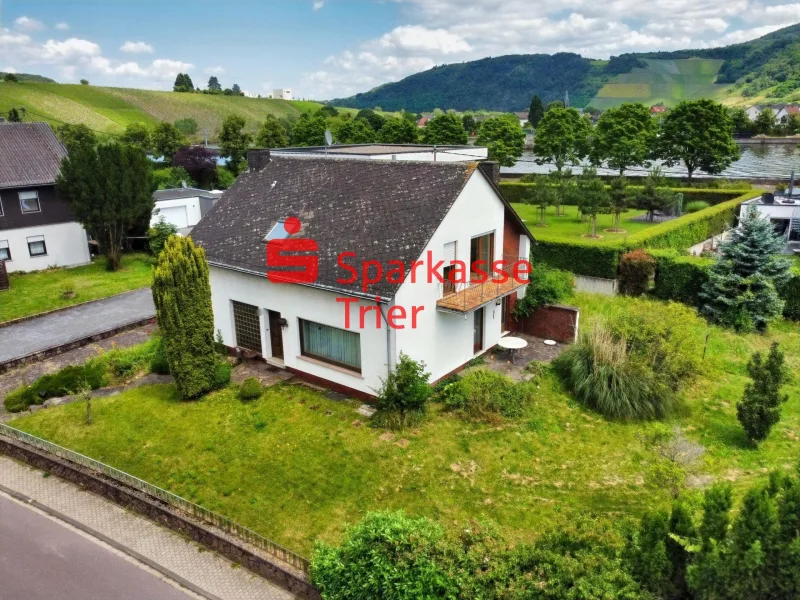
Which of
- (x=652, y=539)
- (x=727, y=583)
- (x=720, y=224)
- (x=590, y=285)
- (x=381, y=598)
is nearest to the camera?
(x=727, y=583)

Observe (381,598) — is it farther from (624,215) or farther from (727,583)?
(624,215)

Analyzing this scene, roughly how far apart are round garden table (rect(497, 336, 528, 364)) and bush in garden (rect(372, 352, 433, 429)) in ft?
14.5

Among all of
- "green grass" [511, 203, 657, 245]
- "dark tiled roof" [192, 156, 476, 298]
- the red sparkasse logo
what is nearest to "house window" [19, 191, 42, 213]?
"dark tiled roof" [192, 156, 476, 298]

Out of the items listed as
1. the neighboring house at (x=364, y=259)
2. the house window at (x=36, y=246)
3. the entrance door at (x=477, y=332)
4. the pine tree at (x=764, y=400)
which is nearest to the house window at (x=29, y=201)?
the house window at (x=36, y=246)

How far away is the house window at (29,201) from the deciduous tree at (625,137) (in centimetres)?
4823

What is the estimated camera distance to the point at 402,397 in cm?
1512

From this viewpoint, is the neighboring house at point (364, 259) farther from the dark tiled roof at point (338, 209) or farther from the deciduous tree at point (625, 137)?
the deciduous tree at point (625, 137)

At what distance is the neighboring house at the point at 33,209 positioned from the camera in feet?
98.0

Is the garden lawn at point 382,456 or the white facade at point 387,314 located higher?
the white facade at point 387,314

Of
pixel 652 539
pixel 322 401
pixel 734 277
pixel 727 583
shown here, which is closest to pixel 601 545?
pixel 652 539

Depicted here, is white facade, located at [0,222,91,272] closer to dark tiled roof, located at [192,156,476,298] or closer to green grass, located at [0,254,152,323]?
green grass, located at [0,254,152,323]

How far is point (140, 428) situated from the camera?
15.4 metres

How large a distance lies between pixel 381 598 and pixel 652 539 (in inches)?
159

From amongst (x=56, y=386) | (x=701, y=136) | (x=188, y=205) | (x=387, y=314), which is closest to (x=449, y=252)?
(x=387, y=314)
